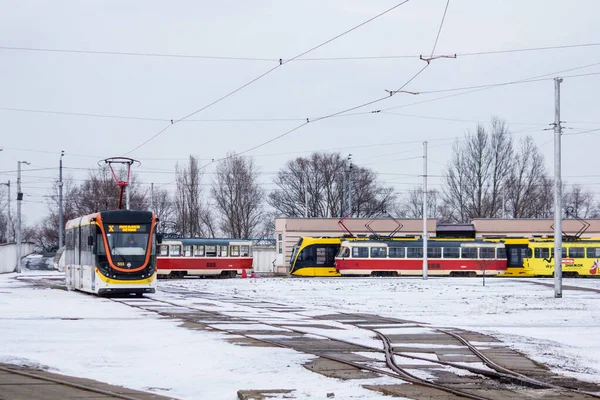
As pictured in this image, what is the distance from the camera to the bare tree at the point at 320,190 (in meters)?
92.8

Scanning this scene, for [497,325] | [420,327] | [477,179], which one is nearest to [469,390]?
[420,327]

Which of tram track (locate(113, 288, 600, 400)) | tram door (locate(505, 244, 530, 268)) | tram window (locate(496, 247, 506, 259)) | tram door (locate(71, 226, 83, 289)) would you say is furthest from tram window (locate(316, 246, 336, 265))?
tram track (locate(113, 288, 600, 400))

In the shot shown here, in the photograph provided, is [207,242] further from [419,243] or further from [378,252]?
[419,243]

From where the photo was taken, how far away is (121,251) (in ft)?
105

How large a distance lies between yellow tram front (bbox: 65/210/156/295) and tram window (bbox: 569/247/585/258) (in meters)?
36.9

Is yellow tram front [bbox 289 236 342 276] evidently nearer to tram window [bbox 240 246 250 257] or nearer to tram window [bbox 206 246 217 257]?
tram window [bbox 240 246 250 257]

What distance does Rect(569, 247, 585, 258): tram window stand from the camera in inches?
2395

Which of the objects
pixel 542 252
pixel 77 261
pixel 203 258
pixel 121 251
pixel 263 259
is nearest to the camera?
pixel 121 251

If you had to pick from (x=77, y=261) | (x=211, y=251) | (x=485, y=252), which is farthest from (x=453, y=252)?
(x=77, y=261)

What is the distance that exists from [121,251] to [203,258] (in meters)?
28.6

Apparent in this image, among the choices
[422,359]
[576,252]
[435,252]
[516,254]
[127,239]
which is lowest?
[422,359]

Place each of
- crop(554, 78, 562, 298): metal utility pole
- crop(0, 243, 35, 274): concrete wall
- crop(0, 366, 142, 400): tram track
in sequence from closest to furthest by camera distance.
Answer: crop(0, 366, 142, 400): tram track < crop(554, 78, 562, 298): metal utility pole < crop(0, 243, 35, 274): concrete wall

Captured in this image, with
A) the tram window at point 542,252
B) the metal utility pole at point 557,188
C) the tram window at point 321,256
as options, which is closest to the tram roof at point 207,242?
the tram window at point 321,256

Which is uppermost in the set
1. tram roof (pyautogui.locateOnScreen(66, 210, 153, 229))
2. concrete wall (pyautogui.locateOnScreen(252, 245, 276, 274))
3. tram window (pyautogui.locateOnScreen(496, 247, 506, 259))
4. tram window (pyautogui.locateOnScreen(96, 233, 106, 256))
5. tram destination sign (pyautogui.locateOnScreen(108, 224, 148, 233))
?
tram roof (pyautogui.locateOnScreen(66, 210, 153, 229))
